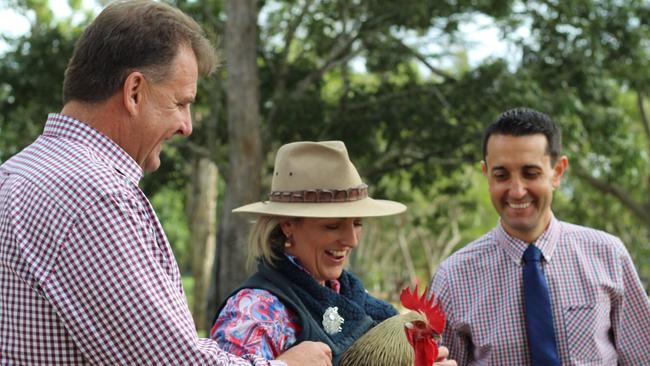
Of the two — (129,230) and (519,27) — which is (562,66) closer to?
(519,27)

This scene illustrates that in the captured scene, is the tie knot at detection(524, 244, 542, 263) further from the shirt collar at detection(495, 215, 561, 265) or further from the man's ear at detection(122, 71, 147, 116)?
the man's ear at detection(122, 71, 147, 116)

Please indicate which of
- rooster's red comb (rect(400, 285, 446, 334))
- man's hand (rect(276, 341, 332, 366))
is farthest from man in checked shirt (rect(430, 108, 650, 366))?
man's hand (rect(276, 341, 332, 366))

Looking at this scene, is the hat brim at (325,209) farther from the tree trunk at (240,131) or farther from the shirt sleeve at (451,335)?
the tree trunk at (240,131)

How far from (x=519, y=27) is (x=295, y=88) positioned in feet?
11.4

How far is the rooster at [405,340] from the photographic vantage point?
2.84 metres

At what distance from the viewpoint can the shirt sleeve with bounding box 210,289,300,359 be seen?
2.79 m

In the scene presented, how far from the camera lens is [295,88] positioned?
1270 cm

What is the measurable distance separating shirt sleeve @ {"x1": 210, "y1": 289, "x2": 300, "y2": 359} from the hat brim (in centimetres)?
34

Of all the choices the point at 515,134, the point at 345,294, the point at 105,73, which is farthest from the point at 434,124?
the point at 105,73

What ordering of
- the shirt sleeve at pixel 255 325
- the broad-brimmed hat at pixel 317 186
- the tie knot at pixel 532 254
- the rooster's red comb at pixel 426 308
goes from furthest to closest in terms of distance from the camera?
the tie knot at pixel 532 254 < the broad-brimmed hat at pixel 317 186 < the rooster's red comb at pixel 426 308 < the shirt sleeve at pixel 255 325

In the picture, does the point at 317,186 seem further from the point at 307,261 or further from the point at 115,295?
the point at 115,295

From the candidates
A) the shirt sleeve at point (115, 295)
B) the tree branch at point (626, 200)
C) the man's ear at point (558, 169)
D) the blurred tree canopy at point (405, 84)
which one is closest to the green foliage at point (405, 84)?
the blurred tree canopy at point (405, 84)

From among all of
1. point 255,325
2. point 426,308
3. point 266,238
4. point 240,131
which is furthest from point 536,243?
point 240,131

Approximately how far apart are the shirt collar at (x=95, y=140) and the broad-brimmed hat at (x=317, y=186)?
Result: 1041mm
